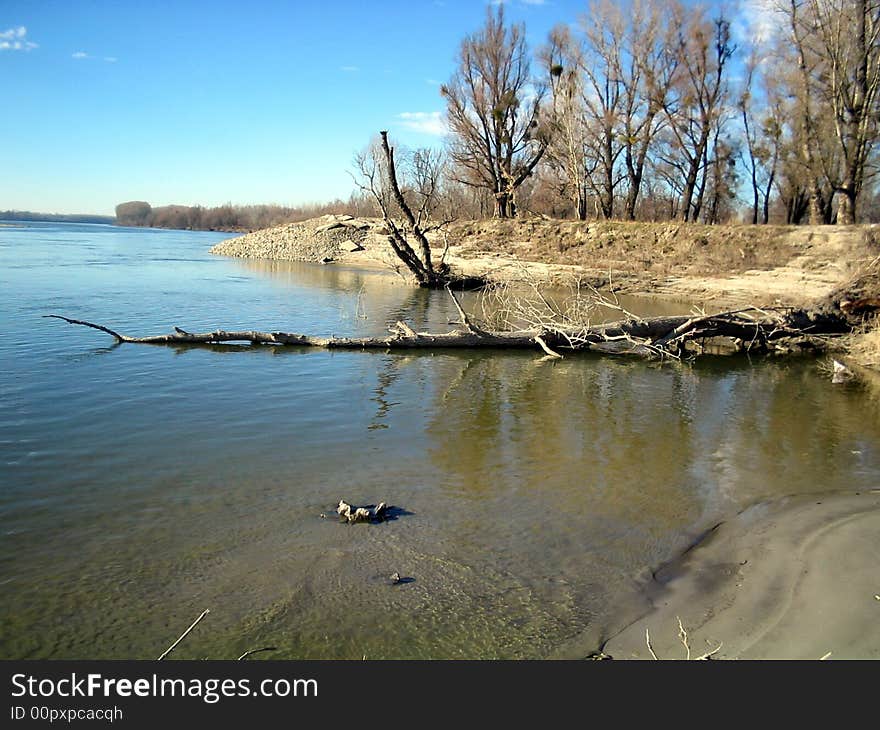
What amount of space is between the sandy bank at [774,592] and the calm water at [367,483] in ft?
0.94

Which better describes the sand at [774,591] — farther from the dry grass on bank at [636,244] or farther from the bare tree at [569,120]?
the bare tree at [569,120]

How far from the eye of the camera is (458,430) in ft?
30.2

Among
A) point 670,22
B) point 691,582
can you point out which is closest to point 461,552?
point 691,582

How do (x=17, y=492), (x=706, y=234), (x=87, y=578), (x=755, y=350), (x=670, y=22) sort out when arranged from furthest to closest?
(x=670, y=22), (x=706, y=234), (x=755, y=350), (x=17, y=492), (x=87, y=578)

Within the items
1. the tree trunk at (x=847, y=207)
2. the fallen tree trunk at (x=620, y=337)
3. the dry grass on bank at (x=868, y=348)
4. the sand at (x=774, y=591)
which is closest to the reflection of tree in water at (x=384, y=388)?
the fallen tree trunk at (x=620, y=337)

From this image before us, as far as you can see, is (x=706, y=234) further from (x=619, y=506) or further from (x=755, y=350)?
(x=619, y=506)

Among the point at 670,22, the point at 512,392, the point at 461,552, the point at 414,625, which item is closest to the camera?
the point at 414,625

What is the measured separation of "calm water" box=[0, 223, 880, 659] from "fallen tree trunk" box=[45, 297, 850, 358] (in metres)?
0.44

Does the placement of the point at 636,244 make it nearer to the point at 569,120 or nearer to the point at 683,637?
the point at 569,120

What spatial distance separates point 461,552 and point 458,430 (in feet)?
11.6

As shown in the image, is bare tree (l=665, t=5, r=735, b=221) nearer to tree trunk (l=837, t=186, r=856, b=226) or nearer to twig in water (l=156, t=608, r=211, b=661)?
tree trunk (l=837, t=186, r=856, b=226)

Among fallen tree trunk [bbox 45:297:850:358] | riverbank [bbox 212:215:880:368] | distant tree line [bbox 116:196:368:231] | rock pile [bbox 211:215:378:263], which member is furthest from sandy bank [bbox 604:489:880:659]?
distant tree line [bbox 116:196:368:231]

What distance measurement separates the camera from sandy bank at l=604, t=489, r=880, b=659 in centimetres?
436

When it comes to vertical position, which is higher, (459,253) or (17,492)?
(459,253)
